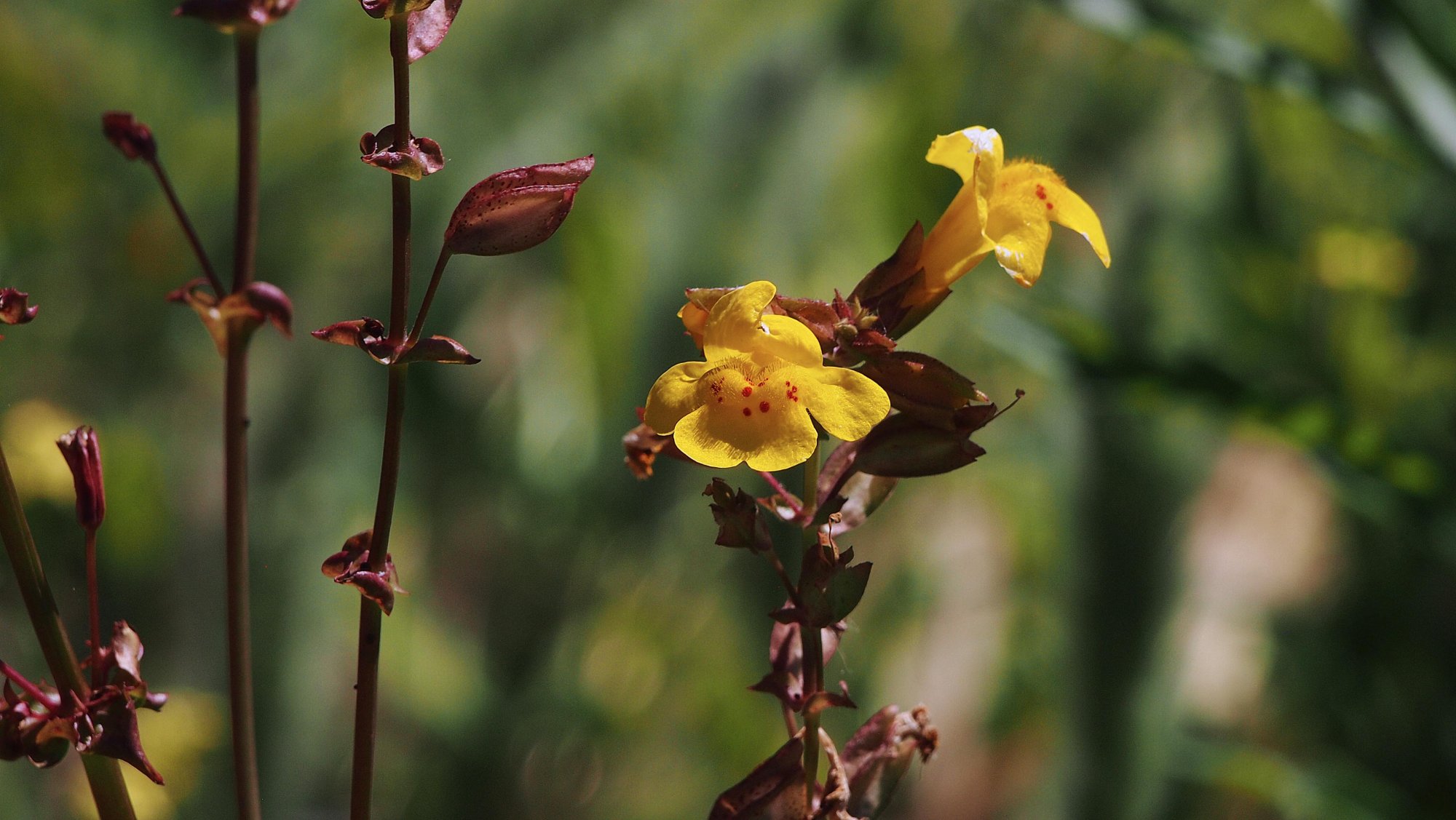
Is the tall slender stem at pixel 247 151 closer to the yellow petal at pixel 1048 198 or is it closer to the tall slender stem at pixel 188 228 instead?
the tall slender stem at pixel 188 228

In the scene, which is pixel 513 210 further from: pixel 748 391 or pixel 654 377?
pixel 654 377

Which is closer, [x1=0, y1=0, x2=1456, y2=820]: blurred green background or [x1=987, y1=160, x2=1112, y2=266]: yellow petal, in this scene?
[x1=987, y1=160, x2=1112, y2=266]: yellow petal

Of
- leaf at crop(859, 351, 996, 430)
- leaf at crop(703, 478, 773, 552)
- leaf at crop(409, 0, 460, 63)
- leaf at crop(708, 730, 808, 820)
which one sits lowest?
leaf at crop(708, 730, 808, 820)

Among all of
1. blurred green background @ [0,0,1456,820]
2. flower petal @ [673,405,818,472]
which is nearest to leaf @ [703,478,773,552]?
flower petal @ [673,405,818,472]

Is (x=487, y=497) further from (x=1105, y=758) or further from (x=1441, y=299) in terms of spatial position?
(x=1441, y=299)

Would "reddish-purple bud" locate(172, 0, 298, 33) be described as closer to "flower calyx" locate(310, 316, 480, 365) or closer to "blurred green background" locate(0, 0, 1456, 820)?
"flower calyx" locate(310, 316, 480, 365)

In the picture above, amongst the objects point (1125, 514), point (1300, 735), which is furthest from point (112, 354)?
point (1300, 735)
